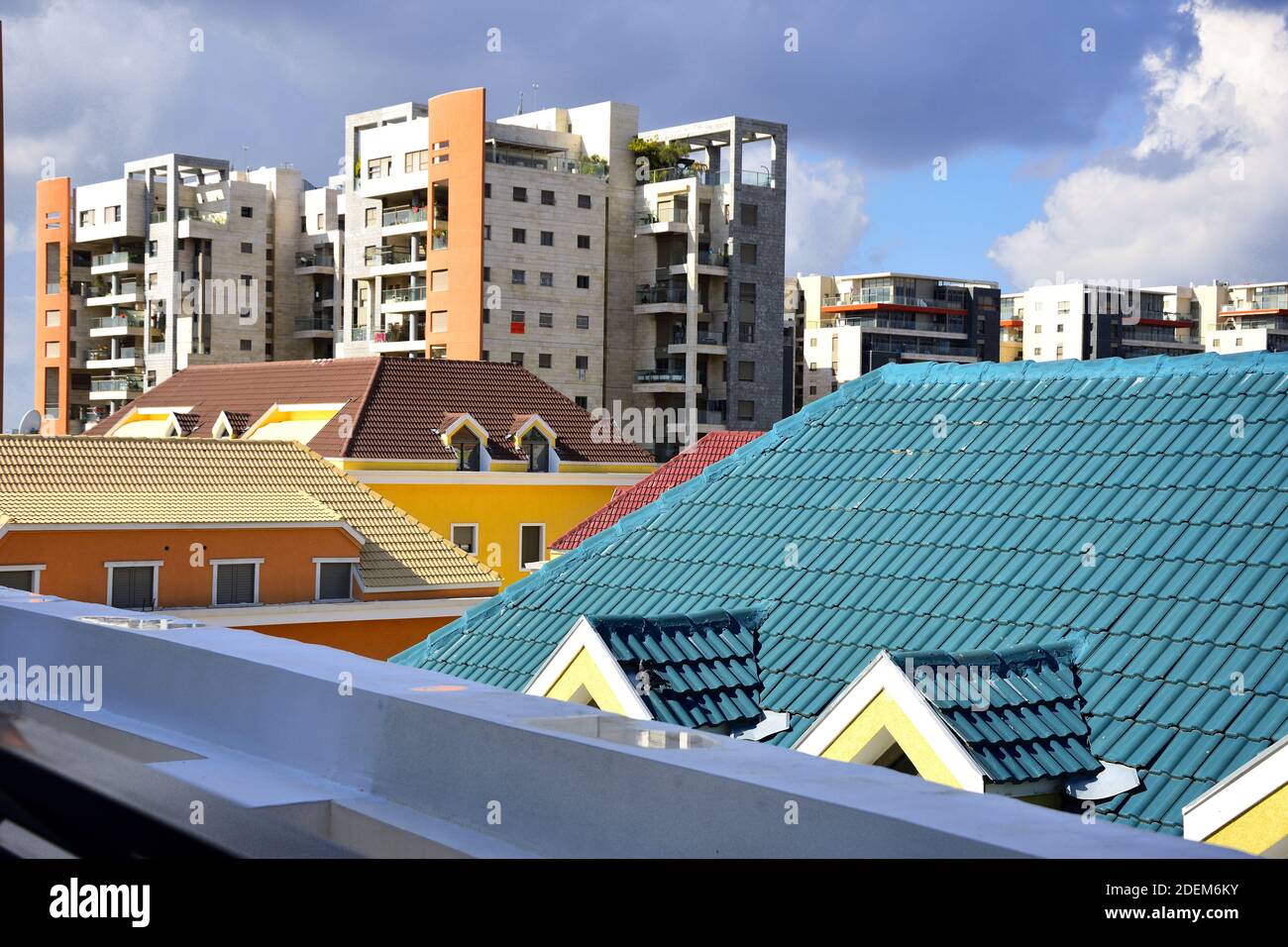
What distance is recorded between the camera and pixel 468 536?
46.0 meters

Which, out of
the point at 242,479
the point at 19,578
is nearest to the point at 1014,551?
the point at 19,578

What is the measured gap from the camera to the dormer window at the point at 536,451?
47188 millimetres

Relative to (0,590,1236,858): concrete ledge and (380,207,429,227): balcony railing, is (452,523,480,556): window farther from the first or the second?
(0,590,1236,858): concrete ledge

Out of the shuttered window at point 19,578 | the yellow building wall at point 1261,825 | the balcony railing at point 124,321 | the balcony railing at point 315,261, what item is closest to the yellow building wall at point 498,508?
the shuttered window at point 19,578

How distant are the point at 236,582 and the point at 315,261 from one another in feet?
207

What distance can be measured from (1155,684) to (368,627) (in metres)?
27.9

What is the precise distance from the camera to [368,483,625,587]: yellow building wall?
44469 mm

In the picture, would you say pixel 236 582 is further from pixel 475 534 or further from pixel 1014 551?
pixel 1014 551

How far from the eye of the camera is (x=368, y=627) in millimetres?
34438

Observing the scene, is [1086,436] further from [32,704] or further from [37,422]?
[37,422]

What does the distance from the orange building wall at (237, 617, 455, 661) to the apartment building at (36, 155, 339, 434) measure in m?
58.5

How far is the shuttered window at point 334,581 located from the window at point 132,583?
3958mm

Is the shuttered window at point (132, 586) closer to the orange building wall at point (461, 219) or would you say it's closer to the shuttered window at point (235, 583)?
the shuttered window at point (235, 583)
